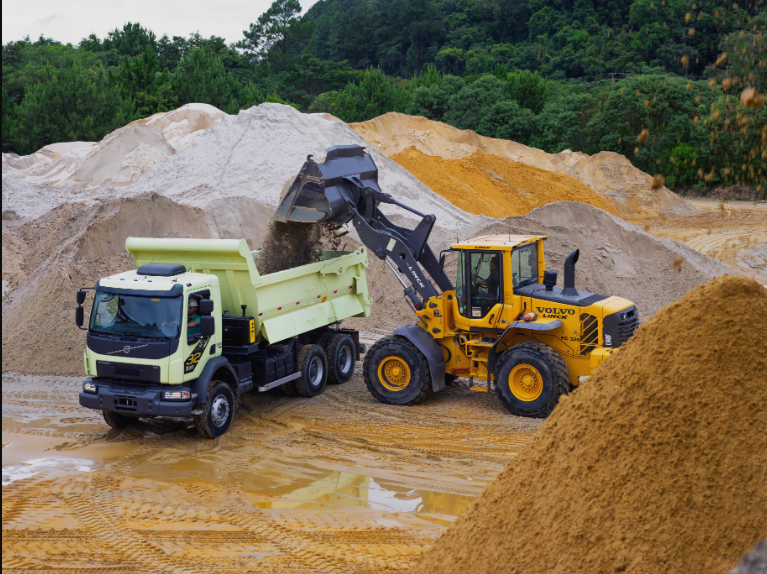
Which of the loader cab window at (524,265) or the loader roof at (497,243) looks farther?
the loader cab window at (524,265)

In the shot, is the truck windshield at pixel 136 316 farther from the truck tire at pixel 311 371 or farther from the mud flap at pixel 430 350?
the mud flap at pixel 430 350

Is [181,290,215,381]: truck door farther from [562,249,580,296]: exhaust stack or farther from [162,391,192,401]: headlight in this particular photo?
[562,249,580,296]: exhaust stack

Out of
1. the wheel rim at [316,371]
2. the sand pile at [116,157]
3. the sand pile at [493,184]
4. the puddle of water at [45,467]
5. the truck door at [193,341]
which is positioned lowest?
the puddle of water at [45,467]

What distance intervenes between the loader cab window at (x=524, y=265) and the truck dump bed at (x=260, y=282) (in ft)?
9.39

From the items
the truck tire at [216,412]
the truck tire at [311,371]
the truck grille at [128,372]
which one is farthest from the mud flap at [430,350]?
the truck grille at [128,372]

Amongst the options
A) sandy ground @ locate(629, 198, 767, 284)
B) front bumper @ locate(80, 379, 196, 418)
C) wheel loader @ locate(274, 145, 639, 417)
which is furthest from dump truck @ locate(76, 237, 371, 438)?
sandy ground @ locate(629, 198, 767, 284)

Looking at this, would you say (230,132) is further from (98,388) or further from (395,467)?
(395,467)

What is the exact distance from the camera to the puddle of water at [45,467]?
809 cm

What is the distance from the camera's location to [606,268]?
16797 mm

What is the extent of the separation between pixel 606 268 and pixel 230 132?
39.7 feet

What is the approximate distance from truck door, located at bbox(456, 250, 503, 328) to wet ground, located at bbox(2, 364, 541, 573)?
1.30 metres

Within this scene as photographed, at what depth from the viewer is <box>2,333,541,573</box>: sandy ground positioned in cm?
630

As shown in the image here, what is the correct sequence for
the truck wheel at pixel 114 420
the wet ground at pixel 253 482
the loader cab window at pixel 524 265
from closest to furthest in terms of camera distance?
the wet ground at pixel 253 482, the truck wheel at pixel 114 420, the loader cab window at pixel 524 265

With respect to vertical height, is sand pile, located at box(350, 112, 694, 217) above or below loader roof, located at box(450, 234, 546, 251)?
above
